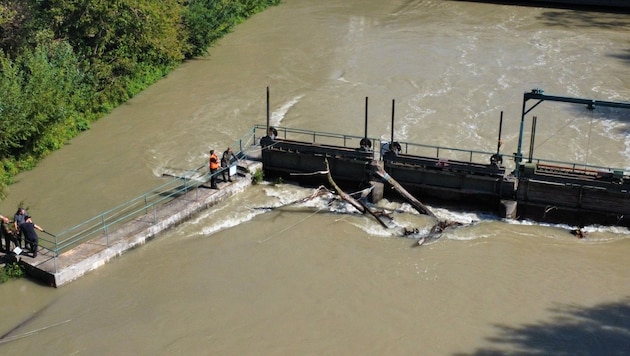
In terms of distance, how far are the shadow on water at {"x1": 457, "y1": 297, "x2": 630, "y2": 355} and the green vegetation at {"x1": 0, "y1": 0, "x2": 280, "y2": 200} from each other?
698 inches

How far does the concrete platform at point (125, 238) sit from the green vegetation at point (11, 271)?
0.58ft

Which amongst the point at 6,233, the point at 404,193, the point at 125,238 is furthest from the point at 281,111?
the point at 6,233

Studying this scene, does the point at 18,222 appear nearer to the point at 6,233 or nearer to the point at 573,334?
the point at 6,233

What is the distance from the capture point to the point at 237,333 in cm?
1952

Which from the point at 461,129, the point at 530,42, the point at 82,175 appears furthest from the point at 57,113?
the point at 530,42

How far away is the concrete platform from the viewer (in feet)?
70.7

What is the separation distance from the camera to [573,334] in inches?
753

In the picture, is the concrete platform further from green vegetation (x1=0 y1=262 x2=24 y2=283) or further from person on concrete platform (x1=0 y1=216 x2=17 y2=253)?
person on concrete platform (x1=0 y1=216 x2=17 y2=253)

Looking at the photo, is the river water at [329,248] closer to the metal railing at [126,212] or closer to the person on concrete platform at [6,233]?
the metal railing at [126,212]

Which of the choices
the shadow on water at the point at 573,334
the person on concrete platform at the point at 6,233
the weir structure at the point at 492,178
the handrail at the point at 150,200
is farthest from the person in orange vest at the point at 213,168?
the shadow on water at the point at 573,334

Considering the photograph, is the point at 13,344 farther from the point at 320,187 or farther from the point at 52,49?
the point at 52,49

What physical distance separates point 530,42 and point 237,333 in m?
32.8

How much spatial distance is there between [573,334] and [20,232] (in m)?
15.6

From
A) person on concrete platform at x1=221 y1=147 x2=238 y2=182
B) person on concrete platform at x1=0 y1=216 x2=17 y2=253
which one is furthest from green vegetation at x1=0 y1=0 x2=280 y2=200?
person on concrete platform at x1=221 y1=147 x2=238 y2=182
